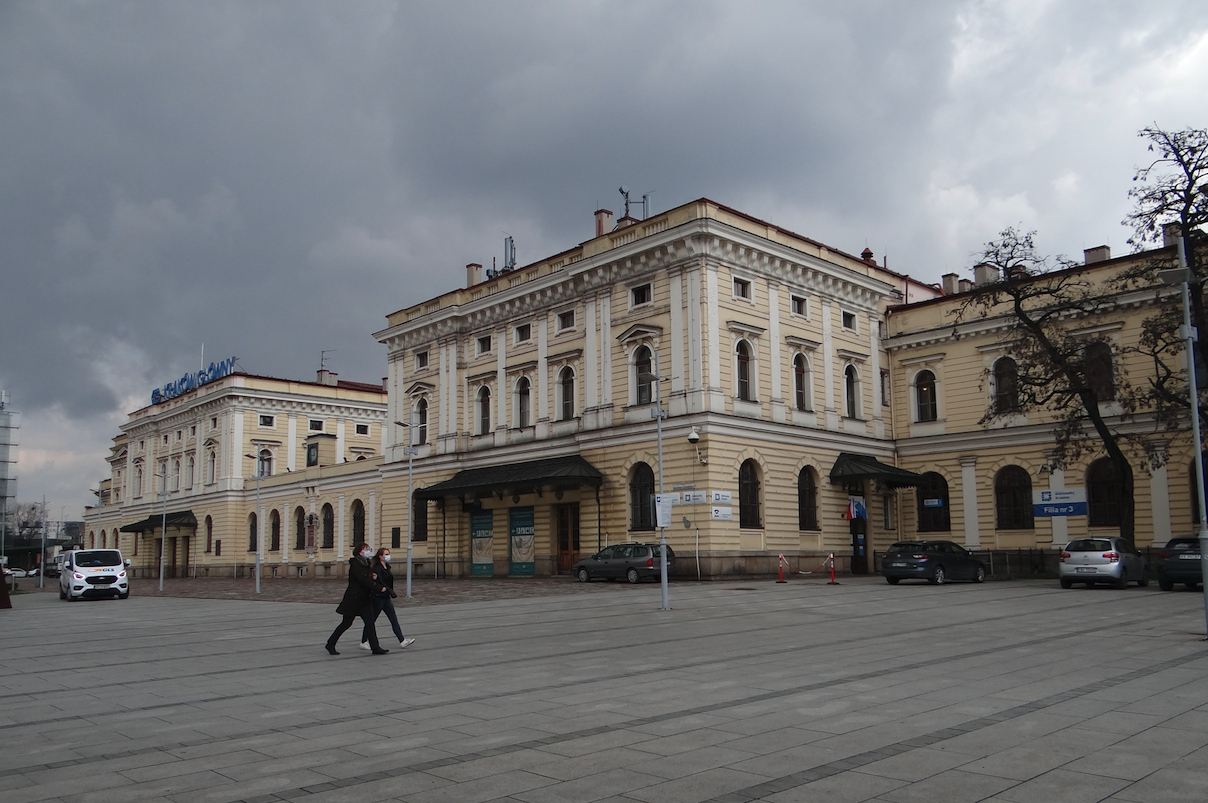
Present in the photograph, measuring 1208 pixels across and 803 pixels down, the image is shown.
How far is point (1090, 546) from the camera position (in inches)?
1129

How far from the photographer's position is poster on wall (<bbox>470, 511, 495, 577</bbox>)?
44688 millimetres

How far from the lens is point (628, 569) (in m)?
34.5

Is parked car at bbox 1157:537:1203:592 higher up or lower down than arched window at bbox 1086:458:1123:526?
lower down

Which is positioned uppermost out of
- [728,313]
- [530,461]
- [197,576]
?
[728,313]

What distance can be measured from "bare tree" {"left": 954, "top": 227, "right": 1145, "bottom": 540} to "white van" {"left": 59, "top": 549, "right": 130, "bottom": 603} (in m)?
33.5

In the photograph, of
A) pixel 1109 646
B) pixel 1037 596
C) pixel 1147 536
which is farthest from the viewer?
pixel 1147 536

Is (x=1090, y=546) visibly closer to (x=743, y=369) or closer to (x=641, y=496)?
(x=743, y=369)

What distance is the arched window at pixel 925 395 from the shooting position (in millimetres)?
44028

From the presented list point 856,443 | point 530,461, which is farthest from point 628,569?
point 856,443

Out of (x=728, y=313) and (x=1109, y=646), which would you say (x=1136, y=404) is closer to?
(x=728, y=313)

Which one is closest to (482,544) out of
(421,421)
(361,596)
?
(421,421)

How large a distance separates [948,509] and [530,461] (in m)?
18.4

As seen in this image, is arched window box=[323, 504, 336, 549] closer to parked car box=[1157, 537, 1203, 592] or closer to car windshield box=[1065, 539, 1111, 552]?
car windshield box=[1065, 539, 1111, 552]

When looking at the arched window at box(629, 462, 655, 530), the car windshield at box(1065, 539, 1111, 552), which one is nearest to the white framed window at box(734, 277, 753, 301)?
the arched window at box(629, 462, 655, 530)
